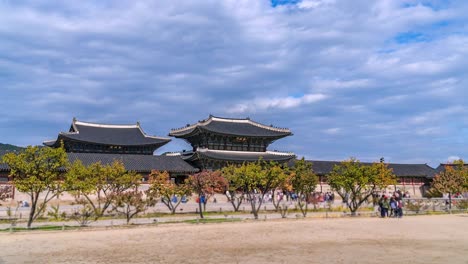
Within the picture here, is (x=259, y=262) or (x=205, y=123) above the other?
(x=205, y=123)

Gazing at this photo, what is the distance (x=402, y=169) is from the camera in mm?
74125

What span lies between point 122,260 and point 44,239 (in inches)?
309

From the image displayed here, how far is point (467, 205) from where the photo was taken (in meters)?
42.8

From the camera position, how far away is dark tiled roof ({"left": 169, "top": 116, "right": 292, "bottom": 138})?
6544 centimetres

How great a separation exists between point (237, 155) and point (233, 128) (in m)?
5.67

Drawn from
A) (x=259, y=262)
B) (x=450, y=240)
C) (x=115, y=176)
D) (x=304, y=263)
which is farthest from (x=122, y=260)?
(x=115, y=176)

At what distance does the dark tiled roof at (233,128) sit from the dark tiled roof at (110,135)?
14.4 feet

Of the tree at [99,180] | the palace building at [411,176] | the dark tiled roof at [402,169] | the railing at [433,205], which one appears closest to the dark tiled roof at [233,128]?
the dark tiled roof at [402,169]

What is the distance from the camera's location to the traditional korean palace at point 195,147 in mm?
59094

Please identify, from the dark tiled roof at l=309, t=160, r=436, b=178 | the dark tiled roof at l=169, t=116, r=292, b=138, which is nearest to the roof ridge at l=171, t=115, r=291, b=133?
the dark tiled roof at l=169, t=116, r=292, b=138

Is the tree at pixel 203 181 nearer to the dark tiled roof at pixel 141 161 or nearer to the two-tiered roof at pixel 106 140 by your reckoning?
the dark tiled roof at pixel 141 161

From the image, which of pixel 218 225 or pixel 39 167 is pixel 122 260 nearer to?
pixel 218 225

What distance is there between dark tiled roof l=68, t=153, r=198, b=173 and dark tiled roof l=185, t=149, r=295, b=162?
2.43 meters

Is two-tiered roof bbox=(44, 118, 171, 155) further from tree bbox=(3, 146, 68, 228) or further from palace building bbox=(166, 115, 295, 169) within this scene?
tree bbox=(3, 146, 68, 228)
